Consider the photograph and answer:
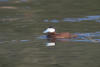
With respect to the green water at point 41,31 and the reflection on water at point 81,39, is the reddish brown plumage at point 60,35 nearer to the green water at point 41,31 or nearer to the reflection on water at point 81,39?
the reflection on water at point 81,39

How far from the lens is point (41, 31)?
4.56m

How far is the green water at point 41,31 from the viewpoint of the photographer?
338 cm

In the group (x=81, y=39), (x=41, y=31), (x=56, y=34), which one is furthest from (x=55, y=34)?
(x=81, y=39)

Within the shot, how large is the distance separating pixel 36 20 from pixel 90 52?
73.6 inches

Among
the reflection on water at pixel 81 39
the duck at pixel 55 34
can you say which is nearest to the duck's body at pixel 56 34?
the duck at pixel 55 34

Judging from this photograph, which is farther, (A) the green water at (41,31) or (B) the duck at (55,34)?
(B) the duck at (55,34)

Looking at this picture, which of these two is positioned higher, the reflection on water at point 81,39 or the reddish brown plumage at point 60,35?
the reddish brown plumage at point 60,35

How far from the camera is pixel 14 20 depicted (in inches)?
204

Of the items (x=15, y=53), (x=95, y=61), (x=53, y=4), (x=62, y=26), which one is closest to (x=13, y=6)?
(x=53, y=4)

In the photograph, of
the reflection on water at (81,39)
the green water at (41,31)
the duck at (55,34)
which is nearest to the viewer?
the green water at (41,31)

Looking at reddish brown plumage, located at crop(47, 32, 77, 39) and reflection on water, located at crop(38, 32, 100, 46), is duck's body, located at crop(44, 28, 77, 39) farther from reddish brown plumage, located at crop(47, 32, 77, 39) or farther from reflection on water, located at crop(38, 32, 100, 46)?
reflection on water, located at crop(38, 32, 100, 46)

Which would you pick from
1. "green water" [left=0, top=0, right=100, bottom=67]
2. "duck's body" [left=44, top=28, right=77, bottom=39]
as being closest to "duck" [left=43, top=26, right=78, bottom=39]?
"duck's body" [left=44, top=28, right=77, bottom=39]

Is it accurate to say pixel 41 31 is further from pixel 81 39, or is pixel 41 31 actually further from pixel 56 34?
pixel 81 39

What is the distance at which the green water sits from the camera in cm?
338
